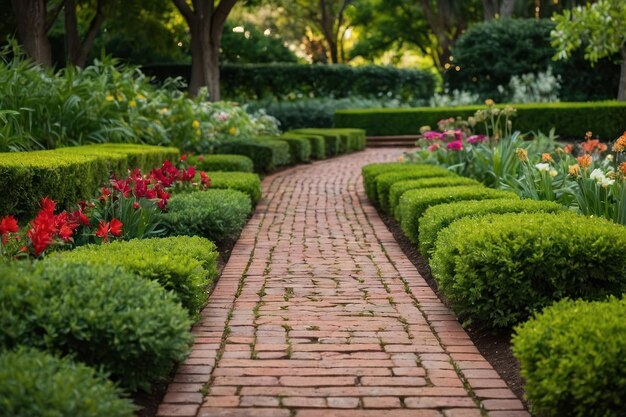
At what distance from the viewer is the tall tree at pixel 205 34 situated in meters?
20.5

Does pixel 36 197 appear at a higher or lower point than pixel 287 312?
higher

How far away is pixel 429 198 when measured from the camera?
730 centimetres

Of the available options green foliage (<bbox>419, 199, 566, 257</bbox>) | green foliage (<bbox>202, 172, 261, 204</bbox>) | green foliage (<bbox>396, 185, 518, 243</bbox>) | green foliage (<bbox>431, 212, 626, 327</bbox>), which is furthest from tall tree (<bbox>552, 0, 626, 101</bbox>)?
green foliage (<bbox>431, 212, 626, 327</bbox>)

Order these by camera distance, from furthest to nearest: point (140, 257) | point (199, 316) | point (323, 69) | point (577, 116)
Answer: point (323, 69), point (577, 116), point (199, 316), point (140, 257)

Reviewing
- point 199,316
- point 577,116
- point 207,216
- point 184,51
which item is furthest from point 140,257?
point 184,51

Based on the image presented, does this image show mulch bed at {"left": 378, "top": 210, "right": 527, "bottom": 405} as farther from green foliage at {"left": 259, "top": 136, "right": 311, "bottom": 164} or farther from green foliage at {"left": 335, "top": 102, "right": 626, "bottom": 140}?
green foliage at {"left": 335, "top": 102, "right": 626, "bottom": 140}

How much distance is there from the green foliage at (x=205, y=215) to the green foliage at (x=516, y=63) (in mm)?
19506

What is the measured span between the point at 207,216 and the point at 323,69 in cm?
2235

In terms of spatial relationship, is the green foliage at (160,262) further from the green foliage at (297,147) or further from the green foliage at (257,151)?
the green foliage at (297,147)

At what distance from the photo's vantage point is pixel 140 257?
4.60m

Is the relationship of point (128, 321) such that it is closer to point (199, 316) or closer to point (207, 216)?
point (199, 316)

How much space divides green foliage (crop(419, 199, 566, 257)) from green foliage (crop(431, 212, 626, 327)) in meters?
1.15

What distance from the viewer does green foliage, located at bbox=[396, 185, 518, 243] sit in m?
7.24

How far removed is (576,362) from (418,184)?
220 inches
